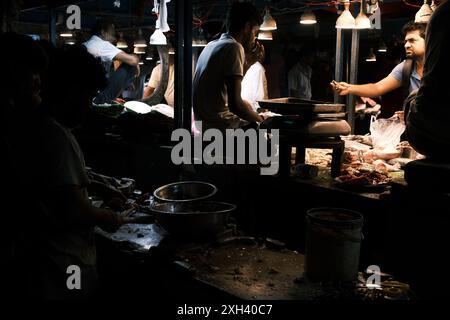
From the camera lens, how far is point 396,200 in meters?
3.28

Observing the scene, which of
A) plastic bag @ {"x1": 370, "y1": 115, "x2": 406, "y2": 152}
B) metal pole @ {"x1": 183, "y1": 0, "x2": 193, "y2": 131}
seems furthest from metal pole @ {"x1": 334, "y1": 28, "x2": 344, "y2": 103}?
metal pole @ {"x1": 183, "y1": 0, "x2": 193, "y2": 131}

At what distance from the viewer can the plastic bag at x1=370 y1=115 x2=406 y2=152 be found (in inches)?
193

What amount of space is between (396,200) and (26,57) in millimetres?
2538

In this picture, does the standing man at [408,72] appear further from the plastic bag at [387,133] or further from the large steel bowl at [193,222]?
the large steel bowl at [193,222]

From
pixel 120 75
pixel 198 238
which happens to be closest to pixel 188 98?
pixel 198 238

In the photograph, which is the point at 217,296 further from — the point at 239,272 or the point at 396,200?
the point at 396,200

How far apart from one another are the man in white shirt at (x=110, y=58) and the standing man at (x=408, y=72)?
3579mm

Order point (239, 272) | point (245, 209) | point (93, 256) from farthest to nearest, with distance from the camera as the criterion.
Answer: point (245, 209) < point (239, 272) < point (93, 256)

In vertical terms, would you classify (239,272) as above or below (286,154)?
below

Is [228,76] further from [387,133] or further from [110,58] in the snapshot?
[110,58]

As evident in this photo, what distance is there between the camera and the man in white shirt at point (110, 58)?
25.5ft

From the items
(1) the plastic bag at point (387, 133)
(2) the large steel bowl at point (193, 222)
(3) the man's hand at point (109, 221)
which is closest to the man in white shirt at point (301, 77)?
(1) the plastic bag at point (387, 133)

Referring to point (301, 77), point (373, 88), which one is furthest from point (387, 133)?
point (301, 77)

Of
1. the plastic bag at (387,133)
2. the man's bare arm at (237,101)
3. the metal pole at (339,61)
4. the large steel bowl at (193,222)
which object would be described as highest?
the metal pole at (339,61)
